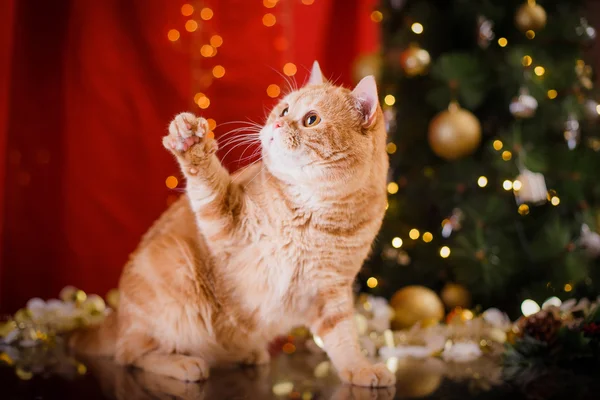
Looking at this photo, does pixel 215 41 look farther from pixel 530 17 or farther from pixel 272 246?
pixel 272 246

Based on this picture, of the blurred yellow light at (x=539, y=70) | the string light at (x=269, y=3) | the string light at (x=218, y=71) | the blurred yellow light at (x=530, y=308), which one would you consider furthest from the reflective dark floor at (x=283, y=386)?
the string light at (x=269, y=3)

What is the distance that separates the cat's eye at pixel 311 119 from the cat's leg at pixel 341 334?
1.31 feet

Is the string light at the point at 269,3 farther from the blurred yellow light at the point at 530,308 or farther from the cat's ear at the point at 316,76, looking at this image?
the blurred yellow light at the point at 530,308

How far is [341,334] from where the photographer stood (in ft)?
4.61

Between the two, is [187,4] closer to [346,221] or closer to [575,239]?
[346,221]

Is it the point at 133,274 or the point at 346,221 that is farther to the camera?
the point at 133,274

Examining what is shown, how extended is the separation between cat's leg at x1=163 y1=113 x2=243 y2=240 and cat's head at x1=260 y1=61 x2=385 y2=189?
0.12m

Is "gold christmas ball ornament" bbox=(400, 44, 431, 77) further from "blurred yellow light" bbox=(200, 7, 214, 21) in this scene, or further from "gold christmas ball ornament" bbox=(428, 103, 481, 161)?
"blurred yellow light" bbox=(200, 7, 214, 21)

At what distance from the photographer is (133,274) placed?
1.49 metres

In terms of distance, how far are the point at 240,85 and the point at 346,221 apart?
127cm

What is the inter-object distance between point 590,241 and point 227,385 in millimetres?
1355

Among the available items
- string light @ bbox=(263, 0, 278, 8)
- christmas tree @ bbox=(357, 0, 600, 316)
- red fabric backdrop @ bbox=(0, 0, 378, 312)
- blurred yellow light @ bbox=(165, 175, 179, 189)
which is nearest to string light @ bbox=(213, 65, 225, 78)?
red fabric backdrop @ bbox=(0, 0, 378, 312)

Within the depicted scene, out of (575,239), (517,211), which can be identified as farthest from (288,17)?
(575,239)

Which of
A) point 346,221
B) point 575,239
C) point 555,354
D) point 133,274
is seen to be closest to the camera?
point 346,221
